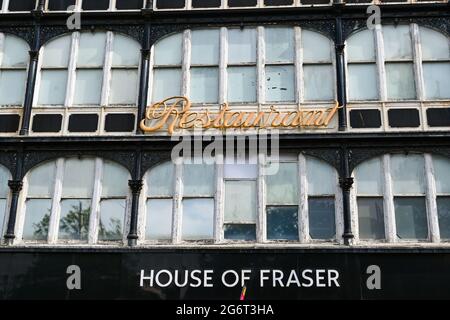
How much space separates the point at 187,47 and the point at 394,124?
582 cm

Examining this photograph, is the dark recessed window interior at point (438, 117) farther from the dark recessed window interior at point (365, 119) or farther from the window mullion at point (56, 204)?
the window mullion at point (56, 204)

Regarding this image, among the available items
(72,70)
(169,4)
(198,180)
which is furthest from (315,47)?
(72,70)

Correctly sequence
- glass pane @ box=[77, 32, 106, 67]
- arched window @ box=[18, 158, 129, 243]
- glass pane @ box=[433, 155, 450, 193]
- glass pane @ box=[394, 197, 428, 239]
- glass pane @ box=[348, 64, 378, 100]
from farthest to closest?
glass pane @ box=[77, 32, 106, 67]
glass pane @ box=[348, 64, 378, 100]
arched window @ box=[18, 158, 129, 243]
glass pane @ box=[433, 155, 450, 193]
glass pane @ box=[394, 197, 428, 239]

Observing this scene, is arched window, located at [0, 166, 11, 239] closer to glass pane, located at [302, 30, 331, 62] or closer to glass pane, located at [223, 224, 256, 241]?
glass pane, located at [223, 224, 256, 241]

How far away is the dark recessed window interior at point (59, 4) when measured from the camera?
18.4 meters

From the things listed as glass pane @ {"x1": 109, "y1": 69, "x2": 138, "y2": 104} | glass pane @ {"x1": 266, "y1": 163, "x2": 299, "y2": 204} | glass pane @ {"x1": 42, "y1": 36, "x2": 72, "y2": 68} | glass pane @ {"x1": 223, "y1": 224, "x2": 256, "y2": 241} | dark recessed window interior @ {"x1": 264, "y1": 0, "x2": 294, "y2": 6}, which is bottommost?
glass pane @ {"x1": 223, "y1": 224, "x2": 256, "y2": 241}

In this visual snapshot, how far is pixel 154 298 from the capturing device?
50.1ft

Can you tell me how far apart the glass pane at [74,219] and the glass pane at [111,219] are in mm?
359

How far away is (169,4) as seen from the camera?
18.1 metres

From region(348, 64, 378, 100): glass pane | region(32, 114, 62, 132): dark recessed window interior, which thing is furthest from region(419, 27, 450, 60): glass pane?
region(32, 114, 62, 132): dark recessed window interior

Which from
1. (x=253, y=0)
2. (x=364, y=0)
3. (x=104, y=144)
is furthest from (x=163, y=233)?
(x=364, y=0)

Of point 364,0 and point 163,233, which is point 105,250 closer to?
point 163,233

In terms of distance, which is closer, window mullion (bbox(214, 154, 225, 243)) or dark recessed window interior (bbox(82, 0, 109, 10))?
window mullion (bbox(214, 154, 225, 243))

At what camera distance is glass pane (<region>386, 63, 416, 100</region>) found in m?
16.9
